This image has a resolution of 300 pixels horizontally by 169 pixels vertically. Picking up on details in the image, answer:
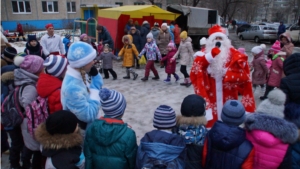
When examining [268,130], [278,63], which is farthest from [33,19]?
[268,130]

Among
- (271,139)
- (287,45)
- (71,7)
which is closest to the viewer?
(271,139)

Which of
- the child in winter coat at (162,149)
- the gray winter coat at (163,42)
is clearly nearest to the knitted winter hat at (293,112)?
the child in winter coat at (162,149)

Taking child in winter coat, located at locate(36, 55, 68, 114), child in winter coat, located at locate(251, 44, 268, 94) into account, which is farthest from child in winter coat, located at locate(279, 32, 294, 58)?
child in winter coat, located at locate(36, 55, 68, 114)

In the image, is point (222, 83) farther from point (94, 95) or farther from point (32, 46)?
point (32, 46)

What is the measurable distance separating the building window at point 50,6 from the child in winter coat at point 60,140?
105ft

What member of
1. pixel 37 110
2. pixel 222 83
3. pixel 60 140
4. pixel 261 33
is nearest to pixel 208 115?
pixel 222 83

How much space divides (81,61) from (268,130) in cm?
181

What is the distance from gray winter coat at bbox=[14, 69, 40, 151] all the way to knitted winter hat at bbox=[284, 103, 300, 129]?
2.62 meters

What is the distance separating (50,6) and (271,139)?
3326cm

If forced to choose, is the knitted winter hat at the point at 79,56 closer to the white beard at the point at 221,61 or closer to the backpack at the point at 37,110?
the backpack at the point at 37,110

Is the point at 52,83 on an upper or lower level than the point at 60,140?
upper

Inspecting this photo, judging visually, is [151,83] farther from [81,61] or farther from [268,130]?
[268,130]

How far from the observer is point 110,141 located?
2043 millimetres

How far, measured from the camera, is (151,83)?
7301 millimetres
